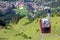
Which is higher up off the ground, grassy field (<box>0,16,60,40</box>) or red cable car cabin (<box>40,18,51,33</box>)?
red cable car cabin (<box>40,18,51,33</box>)

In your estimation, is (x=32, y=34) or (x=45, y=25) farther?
(x=32, y=34)

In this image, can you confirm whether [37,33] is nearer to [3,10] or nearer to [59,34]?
[59,34]

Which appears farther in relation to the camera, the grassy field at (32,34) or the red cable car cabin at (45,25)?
the grassy field at (32,34)

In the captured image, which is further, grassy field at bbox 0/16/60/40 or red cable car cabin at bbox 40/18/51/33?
grassy field at bbox 0/16/60/40

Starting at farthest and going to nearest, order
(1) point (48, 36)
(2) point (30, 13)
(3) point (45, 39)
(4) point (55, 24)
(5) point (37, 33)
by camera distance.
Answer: (2) point (30, 13)
(4) point (55, 24)
(5) point (37, 33)
(1) point (48, 36)
(3) point (45, 39)

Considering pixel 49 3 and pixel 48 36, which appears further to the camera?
pixel 49 3

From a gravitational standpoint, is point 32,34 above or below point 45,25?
below

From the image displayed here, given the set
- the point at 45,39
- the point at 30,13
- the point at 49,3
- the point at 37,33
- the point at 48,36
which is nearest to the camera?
the point at 45,39

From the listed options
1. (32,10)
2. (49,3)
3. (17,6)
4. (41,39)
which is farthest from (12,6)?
(41,39)

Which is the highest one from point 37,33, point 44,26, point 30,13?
point 44,26

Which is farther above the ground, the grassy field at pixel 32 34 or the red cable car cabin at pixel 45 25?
the red cable car cabin at pixel 45 25

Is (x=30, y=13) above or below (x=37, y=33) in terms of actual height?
below
